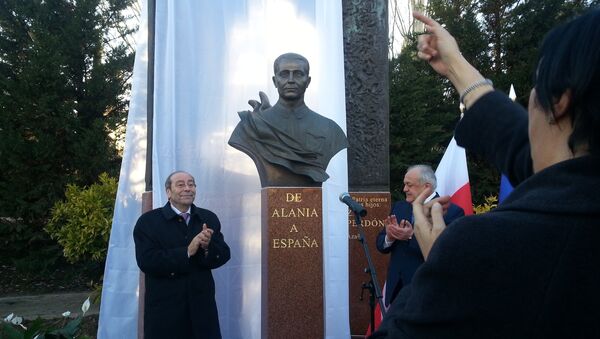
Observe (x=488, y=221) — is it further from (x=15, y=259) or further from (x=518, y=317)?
(x=15, y=259)

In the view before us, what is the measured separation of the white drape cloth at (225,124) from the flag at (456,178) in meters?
0.98

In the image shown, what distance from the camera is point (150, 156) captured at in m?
4.76

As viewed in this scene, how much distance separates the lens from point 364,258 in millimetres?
5520

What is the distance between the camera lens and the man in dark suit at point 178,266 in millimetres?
3299

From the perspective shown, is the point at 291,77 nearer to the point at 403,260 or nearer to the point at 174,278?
the point at 403,260

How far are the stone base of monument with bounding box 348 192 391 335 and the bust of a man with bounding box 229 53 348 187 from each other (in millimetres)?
1381

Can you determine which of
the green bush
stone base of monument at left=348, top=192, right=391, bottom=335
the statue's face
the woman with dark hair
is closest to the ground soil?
the green bush

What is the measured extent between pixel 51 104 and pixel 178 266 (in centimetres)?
556

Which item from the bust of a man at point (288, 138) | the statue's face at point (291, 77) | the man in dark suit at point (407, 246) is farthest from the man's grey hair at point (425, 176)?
the statue's face at point (291, 77)

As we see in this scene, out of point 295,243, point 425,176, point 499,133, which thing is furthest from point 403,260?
point 499,133

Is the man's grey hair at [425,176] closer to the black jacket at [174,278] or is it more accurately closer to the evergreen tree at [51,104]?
the black jacket at [174,278]

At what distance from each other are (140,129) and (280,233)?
72.6 inches

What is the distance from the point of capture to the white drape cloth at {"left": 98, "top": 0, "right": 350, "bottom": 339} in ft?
15.2

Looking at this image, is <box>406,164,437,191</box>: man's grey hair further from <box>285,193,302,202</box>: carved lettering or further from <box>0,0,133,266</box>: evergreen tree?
<box>0,0,133,266</box>: evergreen tree
